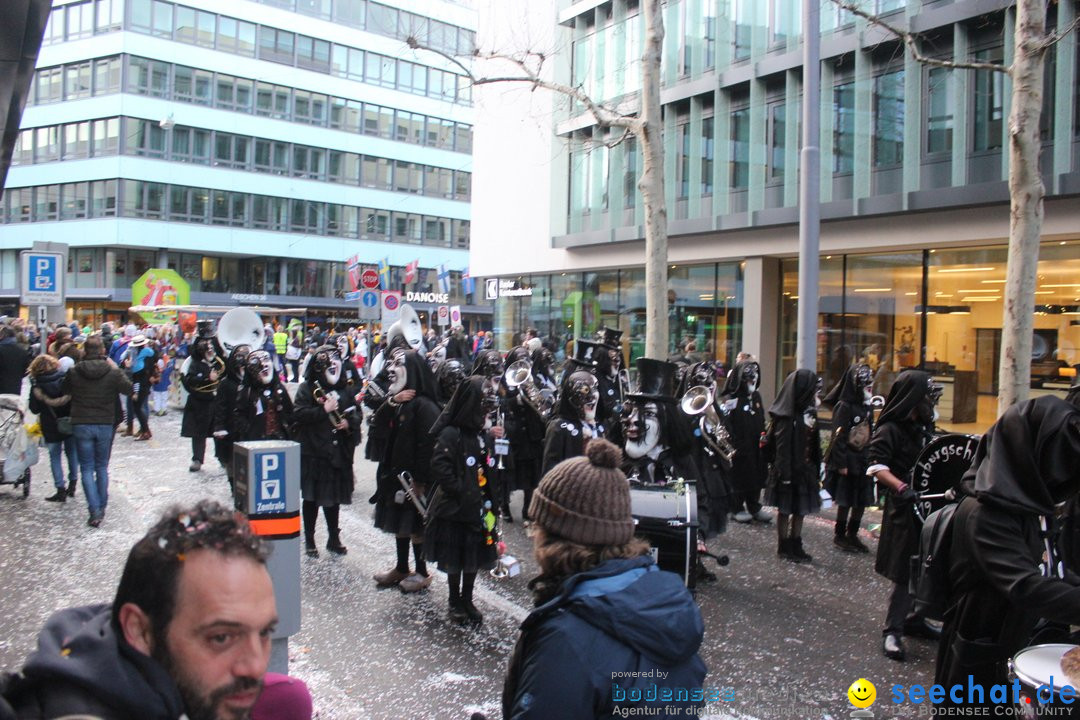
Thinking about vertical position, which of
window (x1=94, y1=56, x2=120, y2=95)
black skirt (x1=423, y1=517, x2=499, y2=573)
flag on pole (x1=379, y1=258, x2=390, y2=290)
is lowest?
black skirt (x1=423, y1=517, x2=499, y2=573)

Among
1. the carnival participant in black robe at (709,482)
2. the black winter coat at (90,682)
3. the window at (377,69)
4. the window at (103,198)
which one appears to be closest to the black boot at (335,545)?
the carnival participant in black robe at (709,482)

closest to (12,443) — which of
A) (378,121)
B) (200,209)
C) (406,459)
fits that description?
(406,459)

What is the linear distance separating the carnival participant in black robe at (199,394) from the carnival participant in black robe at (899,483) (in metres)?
9.24

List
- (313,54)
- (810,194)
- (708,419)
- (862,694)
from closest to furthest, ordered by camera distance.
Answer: (862,694), (708,419), (810,194), (313,54)

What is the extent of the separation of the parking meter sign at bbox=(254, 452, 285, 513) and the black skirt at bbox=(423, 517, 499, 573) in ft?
7.45

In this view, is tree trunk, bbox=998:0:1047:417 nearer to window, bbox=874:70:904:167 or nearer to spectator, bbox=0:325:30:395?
window, bbox=874:70:904:167

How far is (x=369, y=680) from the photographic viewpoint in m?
5.32

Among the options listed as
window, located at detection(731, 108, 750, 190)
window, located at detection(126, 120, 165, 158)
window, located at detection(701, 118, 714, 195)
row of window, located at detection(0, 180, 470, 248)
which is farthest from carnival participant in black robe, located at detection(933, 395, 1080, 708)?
window, located at detection(126, 120, 165, 158)

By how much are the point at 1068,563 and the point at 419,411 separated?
4753 mm

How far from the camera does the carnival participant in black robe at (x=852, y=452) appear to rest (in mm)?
8383

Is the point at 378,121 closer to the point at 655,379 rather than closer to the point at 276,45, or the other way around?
the point at 276,45

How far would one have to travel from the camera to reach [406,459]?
7.20m

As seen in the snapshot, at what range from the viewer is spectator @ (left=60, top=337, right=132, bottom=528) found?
29.4 feet

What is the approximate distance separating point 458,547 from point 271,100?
50.6 m
